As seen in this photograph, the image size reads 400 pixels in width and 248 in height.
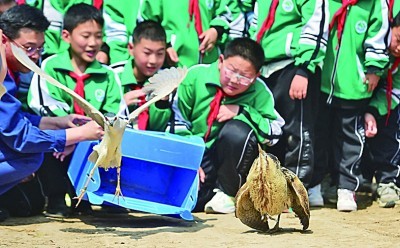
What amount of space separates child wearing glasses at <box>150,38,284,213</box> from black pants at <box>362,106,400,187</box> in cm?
93

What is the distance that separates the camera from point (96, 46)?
6.38 m

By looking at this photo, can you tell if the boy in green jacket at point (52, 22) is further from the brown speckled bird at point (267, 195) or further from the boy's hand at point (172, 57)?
the brown speckled bird at point (267, 195)

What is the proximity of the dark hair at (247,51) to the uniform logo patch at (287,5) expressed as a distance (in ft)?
1.25

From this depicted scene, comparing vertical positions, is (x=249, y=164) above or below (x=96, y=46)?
below

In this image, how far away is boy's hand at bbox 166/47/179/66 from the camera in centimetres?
675

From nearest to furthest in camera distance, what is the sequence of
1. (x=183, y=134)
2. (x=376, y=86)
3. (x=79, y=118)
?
(x=79, y=118) < (x=183, y=134) < (x=376, y=86)

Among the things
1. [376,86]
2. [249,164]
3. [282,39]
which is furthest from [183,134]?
[376,86]

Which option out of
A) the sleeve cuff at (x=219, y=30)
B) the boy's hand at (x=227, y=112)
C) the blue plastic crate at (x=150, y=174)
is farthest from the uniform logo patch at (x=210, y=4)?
the blue plastic crate at (x=150, y=174)

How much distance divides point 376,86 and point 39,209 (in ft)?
8.27

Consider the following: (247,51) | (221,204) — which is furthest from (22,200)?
(247,51)

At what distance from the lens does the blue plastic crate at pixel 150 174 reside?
5.89 meters

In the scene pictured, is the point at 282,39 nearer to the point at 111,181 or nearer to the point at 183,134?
the point at 183,134

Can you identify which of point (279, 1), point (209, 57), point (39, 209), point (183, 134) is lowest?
point (39, 209)

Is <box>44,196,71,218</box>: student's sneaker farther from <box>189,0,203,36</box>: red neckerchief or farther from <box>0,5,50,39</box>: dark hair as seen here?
<box>189,0,203,36</box>: red neckerchief
